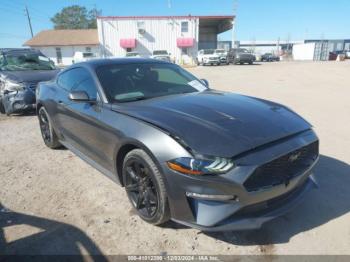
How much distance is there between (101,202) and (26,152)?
258 cm

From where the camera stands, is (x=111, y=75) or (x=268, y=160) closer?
(x=268, y=160)

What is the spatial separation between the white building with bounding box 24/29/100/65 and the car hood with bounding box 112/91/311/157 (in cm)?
4112

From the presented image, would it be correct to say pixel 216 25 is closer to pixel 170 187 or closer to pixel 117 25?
pixel 117 25

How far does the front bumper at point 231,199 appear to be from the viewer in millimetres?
2100

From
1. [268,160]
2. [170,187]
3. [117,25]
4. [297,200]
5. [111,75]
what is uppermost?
[117,25]

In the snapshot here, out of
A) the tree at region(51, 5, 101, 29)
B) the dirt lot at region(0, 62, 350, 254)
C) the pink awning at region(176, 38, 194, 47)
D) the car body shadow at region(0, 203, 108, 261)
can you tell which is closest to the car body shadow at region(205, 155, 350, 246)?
the dirt lot at region(0, 62, 350, 254)

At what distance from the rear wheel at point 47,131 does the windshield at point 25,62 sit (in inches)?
152

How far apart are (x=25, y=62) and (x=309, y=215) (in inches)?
348

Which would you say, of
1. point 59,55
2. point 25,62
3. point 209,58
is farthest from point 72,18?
point 25,62

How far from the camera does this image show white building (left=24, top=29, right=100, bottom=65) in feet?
136

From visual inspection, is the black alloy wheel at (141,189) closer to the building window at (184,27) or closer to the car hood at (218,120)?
the car hood at (218,120)

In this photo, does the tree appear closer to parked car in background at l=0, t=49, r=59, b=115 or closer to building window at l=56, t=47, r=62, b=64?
building window at l=56, t=47, r=62, b=64

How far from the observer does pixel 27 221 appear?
2916mm

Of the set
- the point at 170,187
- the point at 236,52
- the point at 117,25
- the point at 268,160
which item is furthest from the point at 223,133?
the point at 117,25
